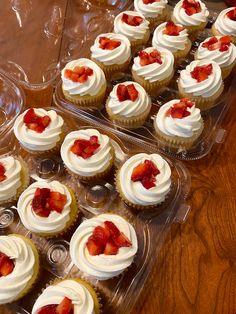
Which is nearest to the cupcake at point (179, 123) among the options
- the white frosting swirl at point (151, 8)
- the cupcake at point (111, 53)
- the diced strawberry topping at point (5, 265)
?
the cupcake at point (111, 53)

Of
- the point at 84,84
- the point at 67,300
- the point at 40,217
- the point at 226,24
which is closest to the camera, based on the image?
the point at 67,300

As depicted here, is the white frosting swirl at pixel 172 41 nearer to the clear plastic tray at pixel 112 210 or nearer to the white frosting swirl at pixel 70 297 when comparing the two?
the clear plastic tray at pixel 112 210

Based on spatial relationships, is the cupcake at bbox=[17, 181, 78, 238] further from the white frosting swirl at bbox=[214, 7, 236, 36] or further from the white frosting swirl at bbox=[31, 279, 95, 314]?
the white frosting swirl at bbox=[214, 7, 236, 36]

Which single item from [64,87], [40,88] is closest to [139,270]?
[64,87]

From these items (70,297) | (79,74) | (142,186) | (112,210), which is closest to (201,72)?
(79,74)

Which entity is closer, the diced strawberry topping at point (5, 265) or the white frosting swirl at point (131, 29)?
the diced strawberry topping at point (5, 265)

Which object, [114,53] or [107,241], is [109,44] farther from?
[107,241]

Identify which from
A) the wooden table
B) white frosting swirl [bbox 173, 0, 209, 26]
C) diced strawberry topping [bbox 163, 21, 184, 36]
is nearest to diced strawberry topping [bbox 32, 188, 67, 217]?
the wooden table
